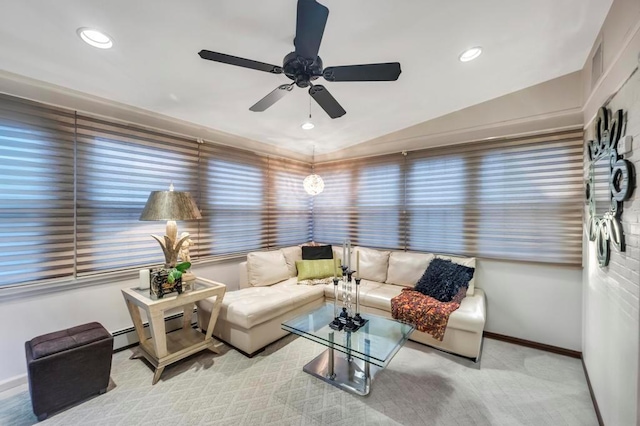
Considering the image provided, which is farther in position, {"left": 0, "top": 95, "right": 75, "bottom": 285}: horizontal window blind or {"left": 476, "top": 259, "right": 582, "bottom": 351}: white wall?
{"left": 476, "top": 259, "right": 582, "bottom": 351}: white wall

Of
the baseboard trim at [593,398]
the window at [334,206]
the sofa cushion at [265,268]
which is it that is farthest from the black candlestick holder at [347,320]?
the window at [334,206]

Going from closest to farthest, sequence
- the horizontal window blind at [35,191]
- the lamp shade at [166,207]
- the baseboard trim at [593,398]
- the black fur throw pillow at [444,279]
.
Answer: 1. the baseboard trim at [593,398]
2. the horizontal window blind at [35,191]
3. the lamp shade at [166,207]
4. the black fur throw pillow at [444,279]

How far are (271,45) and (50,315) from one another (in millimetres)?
2981

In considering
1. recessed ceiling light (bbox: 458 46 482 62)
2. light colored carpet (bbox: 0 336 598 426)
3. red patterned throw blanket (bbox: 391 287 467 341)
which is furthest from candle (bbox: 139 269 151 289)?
recessed ceiling light (bbox: 458 46 482 62)

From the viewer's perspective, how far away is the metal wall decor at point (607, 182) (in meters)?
1.54

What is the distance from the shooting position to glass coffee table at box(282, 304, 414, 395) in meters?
2.03

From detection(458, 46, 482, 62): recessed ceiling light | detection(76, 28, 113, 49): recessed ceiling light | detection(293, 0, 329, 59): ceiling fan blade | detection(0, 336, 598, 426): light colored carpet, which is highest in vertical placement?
detection(458, 46, 482, 62): recessed ceiling light

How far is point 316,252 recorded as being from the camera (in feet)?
13.3

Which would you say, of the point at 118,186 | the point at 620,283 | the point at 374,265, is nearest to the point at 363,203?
the point at 374,265

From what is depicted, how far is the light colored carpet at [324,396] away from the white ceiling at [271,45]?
2.61 m

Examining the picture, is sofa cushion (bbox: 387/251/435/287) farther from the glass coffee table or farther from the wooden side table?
the wooden side table

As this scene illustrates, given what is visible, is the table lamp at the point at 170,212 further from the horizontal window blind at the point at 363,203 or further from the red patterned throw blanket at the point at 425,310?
the horizontal window blind at the point at 363,203

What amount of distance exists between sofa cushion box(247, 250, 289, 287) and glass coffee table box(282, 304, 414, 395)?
1.04m

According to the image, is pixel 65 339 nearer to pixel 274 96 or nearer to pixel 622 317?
pixel 274 96
